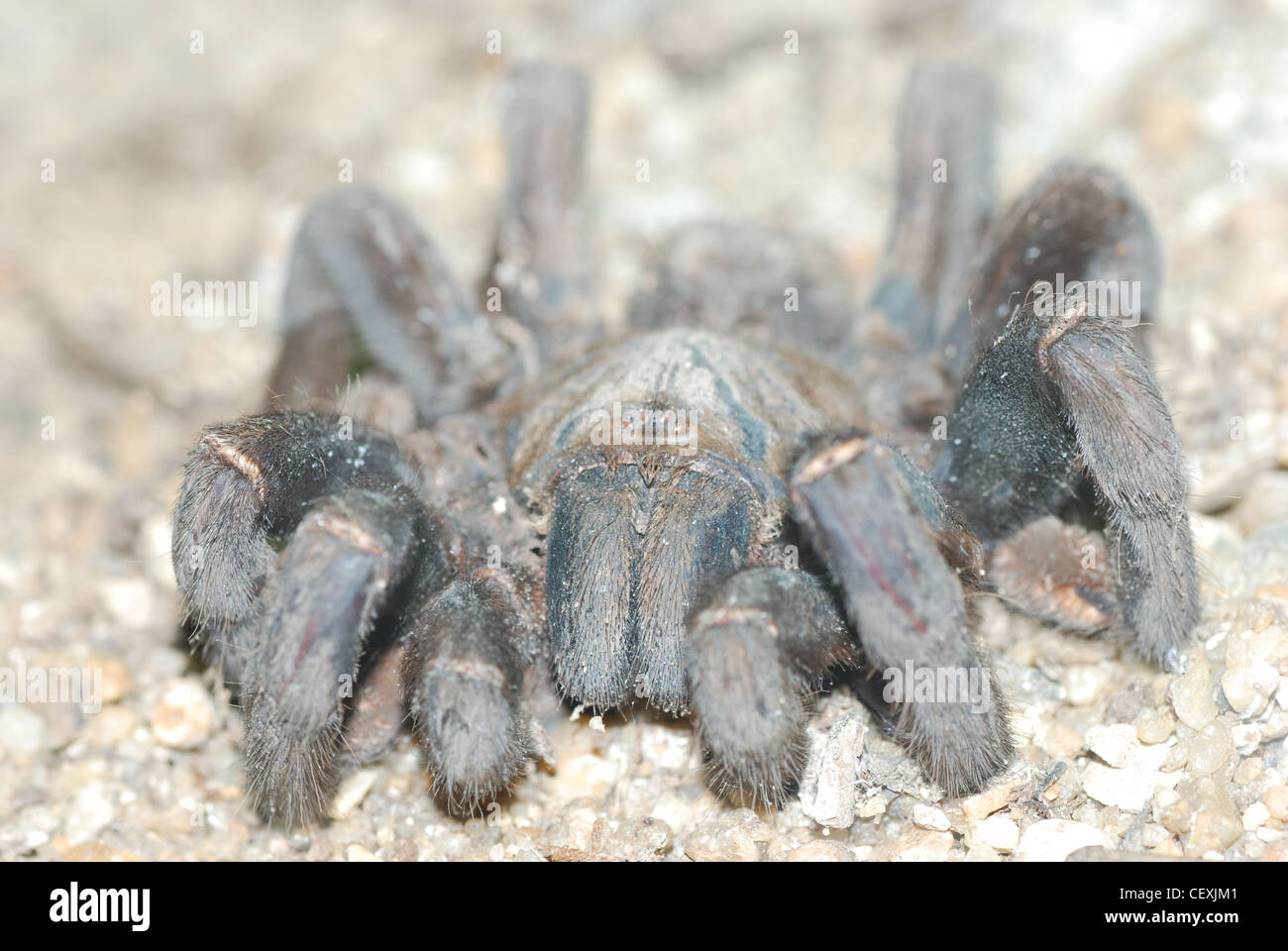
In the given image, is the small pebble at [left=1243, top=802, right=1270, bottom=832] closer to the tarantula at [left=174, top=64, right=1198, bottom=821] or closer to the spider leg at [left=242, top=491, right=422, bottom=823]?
the tarantula at [left=174, top=64, right=1198, bottom=821]

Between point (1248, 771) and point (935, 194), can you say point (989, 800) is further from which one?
point (935, 194)

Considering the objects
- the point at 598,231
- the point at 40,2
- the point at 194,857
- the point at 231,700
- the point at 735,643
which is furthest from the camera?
the point at 40,2

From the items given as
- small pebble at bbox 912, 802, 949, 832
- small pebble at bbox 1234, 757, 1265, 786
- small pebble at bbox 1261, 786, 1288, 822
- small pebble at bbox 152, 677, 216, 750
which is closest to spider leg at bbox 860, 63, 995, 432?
small pebble at bbox 912, 802, 949, 832

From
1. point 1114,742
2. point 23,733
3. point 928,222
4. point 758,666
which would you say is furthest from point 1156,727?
point 23,733

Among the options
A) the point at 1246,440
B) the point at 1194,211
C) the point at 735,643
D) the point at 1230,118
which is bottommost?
the point at 735,643

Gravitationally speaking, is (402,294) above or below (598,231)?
below

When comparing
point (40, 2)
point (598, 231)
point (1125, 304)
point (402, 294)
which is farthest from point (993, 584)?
point (40, 2)

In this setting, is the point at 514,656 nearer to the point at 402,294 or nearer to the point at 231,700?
the point at 231,700
